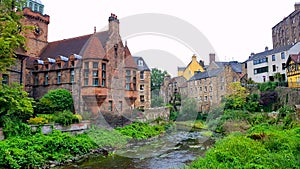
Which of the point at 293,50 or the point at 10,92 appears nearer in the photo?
the point at 10,92

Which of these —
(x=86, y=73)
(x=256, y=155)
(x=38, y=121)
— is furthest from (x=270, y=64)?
(x=38, y=121)

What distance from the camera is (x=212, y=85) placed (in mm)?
52438

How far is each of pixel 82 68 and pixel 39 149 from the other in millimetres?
11305

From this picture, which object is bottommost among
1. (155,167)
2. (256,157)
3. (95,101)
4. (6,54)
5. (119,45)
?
(155,167)

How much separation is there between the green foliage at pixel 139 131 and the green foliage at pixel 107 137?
1.49 metres

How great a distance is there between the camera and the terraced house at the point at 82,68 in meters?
26.3

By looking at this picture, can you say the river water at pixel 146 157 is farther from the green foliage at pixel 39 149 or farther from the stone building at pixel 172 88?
the stone building at pixel 172 88

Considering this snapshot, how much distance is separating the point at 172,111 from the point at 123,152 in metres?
30.0

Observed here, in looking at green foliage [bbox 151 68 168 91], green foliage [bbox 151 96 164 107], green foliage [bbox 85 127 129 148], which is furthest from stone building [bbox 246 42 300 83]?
green foliage [bbox 85 127 129 148]

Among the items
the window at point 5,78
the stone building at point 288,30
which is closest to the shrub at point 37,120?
the window at point 5,78

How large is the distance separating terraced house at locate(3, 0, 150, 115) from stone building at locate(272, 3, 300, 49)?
41988 millimetres

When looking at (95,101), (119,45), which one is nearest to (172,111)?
(119,45)

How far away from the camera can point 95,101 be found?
26.6 m

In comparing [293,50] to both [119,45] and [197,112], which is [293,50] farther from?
[119,45]
